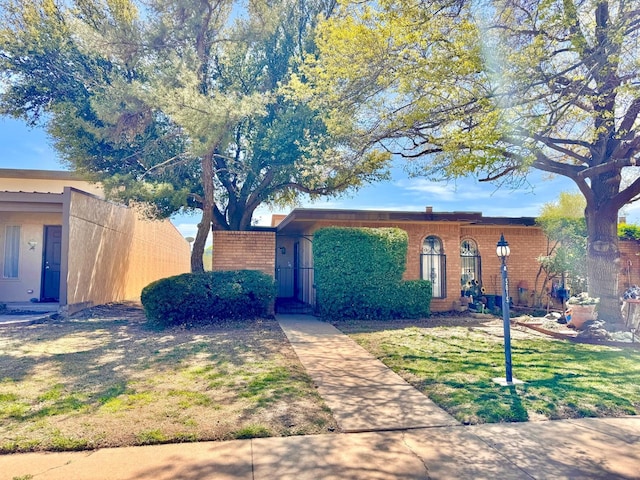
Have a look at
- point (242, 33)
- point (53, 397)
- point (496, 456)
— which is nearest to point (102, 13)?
point (242, 33)

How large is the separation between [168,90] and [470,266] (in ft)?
35.6

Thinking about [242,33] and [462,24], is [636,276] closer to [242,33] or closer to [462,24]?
[462,24]

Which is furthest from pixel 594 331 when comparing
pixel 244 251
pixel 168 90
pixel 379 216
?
pixel 168 90

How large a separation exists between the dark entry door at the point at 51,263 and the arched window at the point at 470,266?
13068 millimetres

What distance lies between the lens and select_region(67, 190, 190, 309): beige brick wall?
11445 mm

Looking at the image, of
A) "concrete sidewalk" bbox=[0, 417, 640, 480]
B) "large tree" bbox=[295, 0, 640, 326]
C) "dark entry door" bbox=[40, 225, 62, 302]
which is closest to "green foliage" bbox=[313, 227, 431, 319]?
"large tree" bbox=[295, 0, 640, 326]

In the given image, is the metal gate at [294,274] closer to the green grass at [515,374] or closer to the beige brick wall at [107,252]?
the green grass at [515,374]

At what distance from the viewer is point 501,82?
7461 mm

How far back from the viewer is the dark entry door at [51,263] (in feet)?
43.2

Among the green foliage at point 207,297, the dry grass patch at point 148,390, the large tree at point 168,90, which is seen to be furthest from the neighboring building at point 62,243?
the dry grass patch at point 148,390

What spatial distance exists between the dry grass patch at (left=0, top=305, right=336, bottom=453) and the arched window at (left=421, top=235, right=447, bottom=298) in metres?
6.44

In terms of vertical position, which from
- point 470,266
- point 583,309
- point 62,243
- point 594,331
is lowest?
point 594,331

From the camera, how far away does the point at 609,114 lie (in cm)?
766

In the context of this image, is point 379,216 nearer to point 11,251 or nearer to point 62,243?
point 62,243
